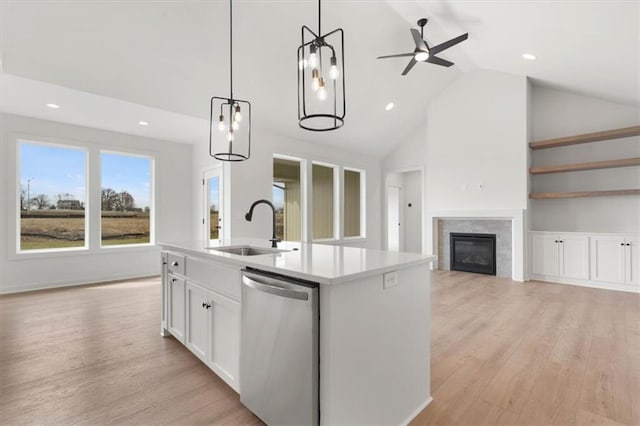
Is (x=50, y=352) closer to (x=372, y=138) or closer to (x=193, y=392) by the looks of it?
(x=193, y=392)

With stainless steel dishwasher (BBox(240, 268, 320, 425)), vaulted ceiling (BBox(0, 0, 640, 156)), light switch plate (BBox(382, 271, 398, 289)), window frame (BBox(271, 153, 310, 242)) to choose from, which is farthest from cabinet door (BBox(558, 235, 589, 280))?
stainless steel dishwasher (BBox(240, 268, 320, 425))

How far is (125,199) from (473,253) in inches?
264

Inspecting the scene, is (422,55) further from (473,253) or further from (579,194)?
(473,253)

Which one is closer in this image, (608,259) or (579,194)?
(608,259)

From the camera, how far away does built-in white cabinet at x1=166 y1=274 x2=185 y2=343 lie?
8.50 feet

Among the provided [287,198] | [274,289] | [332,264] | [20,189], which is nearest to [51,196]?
[20,189]

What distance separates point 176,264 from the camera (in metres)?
2.67

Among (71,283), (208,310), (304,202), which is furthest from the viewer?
(304,202)

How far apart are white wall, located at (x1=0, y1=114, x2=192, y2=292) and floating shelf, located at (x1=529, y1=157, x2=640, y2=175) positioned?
21.6 feet

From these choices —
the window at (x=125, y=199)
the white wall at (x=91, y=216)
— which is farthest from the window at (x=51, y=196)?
Result: the window at (x=125, y=199)

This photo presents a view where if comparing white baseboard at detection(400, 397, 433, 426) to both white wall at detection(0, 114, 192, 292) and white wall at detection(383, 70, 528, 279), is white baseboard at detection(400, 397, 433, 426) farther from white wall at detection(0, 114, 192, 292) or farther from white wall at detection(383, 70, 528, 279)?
white wall at detection(0, 114, 192, 292)

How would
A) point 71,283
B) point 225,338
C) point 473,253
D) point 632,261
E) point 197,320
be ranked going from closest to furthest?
1. point 225,338
2. point 197,320
3. point 632,261
4. point 71,283
5. point 473,253

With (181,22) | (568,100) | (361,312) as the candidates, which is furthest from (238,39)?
(568,100)

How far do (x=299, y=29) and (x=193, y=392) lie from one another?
3.91 meters
